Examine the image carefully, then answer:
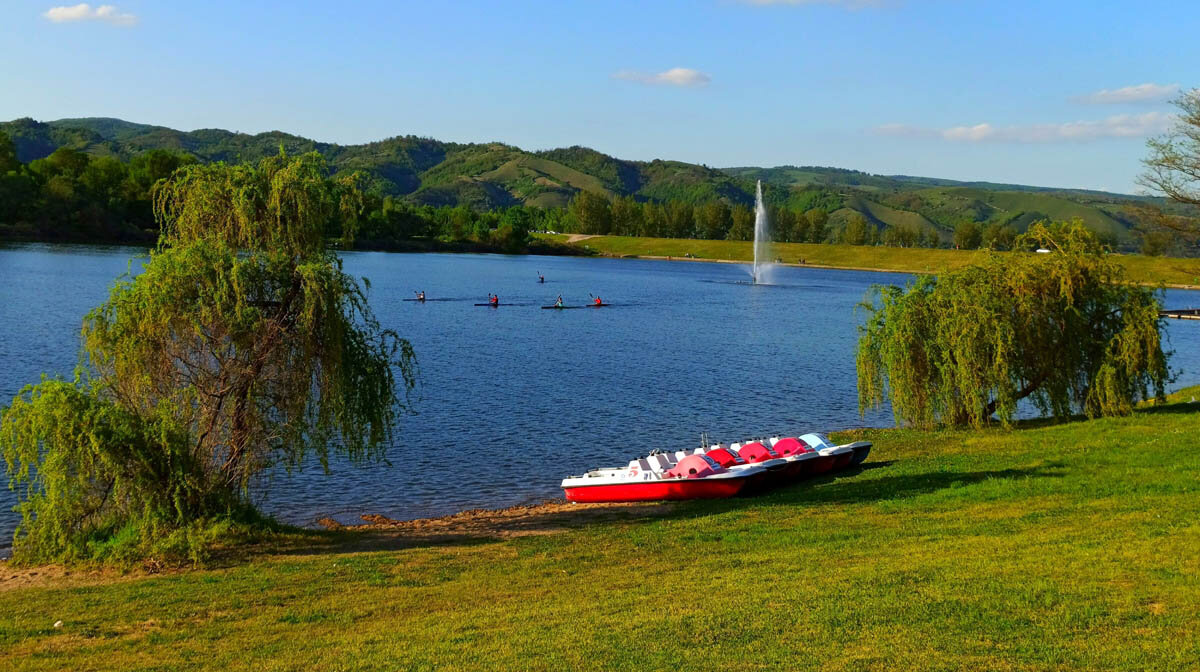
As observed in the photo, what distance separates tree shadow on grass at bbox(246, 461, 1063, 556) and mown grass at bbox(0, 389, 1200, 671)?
0.82m

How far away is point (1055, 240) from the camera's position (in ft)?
133

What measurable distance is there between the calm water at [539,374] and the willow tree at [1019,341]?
8959 mm

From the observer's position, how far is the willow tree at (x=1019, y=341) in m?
36.7

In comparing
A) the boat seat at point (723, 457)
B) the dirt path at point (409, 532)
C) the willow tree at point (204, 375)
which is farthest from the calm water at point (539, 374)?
the willow tree at point (204, 375)

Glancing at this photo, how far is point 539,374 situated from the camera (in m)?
59.6

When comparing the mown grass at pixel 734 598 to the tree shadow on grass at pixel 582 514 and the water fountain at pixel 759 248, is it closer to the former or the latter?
the tree shadow on grass at pixel 582 514

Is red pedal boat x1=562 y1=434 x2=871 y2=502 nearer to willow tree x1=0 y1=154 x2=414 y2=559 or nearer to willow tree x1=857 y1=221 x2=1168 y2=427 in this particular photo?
willow tree x1=857 y1=221 x2=1168 y2=427

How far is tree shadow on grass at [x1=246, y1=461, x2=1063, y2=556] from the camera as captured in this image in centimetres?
2458

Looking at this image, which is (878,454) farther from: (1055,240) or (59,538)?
(59,538)

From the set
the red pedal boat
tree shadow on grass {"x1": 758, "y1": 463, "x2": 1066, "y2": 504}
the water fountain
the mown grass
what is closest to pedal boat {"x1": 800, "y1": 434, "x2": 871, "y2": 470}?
the red pedal boat

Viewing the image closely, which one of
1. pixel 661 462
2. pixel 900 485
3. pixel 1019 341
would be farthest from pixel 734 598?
pixel 1019 341

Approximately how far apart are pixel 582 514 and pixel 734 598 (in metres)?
13.5

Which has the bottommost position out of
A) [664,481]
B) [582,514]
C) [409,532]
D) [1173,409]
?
[582,514]

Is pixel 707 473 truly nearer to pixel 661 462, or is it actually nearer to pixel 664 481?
pixel 664 481
